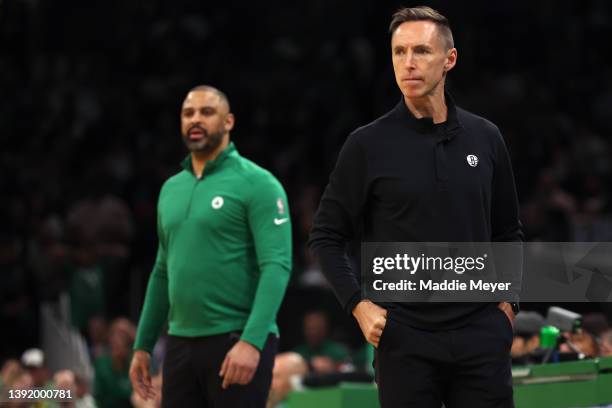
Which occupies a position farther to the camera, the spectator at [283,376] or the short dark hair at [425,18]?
the spectator at [283,376]

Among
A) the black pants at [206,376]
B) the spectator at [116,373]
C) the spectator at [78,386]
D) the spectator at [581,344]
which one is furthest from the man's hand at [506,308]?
the spectator at [116,373]

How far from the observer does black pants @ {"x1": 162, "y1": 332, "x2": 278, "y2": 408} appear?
514 cm

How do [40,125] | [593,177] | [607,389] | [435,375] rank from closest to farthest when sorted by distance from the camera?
[435,375]
[607,389]
[593,177]
[40,125]

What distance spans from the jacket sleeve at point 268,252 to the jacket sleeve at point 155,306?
17.6 inches

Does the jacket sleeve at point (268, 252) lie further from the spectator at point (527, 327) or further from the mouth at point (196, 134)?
the spectator at point (527, 327)

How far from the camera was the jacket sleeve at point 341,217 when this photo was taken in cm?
393

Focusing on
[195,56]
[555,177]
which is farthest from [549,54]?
[195,56]

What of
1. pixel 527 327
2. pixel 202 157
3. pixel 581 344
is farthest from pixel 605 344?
pixel 202 157

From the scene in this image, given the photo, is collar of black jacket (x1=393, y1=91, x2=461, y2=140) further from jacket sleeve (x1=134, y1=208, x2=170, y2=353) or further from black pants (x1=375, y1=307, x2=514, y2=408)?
jacket sleeve (x1=134, y1=208, x2=170, y2=353)

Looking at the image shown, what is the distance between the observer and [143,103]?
14.4 metres

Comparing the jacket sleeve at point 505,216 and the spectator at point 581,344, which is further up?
the jacket sleeve at point 505,216

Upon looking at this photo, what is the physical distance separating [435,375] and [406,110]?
2.60ft

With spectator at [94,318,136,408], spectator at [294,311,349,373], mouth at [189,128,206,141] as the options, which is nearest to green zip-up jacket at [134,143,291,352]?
mouth at [189,128,206,141]

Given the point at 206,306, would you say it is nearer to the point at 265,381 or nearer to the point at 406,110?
the point at 265,381
